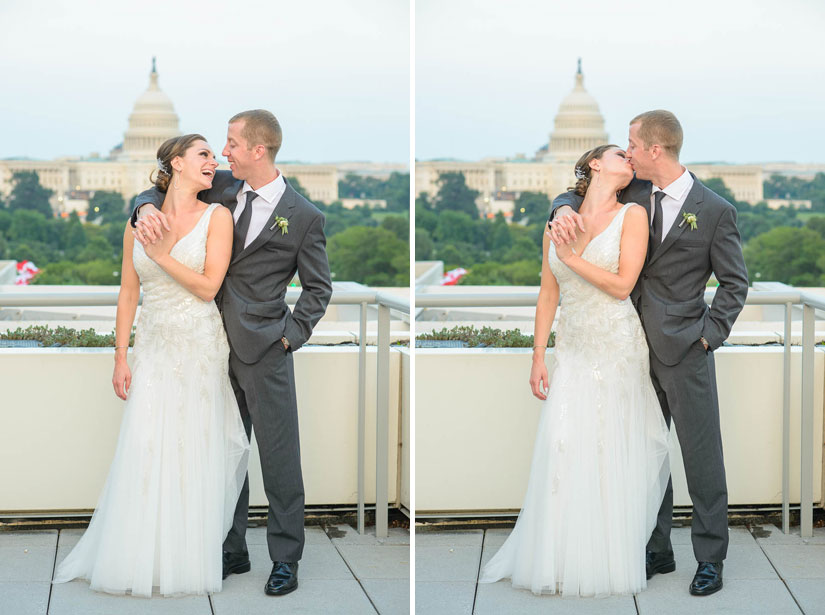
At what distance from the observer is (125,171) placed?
71375mm

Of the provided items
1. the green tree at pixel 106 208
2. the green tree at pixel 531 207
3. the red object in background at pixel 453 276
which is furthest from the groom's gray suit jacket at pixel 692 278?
the green tree at pixel 106 208

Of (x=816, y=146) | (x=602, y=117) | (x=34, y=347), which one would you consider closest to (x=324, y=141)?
(x=602, y=117)

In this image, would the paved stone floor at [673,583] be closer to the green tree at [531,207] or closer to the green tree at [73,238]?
the green tree at [73,238]

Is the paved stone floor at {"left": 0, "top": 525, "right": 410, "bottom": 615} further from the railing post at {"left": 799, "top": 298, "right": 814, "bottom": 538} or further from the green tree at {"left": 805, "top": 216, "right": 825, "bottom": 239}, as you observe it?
the green tree at {"left": 805, "top": 216, "right": 825, "bottom": 239}

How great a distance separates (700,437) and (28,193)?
7023cm

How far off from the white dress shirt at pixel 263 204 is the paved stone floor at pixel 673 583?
1297 mm

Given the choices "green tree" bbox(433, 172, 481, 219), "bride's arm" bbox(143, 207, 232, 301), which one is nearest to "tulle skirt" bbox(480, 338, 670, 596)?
"bride's arm" bbox(143, 207, 232, 301)

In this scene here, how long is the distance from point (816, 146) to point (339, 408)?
64.2 meters

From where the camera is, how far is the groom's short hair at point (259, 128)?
335cm

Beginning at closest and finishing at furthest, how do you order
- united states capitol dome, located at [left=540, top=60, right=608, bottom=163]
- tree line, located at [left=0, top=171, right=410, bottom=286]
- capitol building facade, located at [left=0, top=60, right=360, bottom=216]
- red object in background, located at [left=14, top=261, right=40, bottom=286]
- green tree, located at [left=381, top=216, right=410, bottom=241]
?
red object in background, located at [left=14, top=261, right=40, bottom=286] → tree line, located at [left=0, top=171, right=410, bottom=286] → green tree, located at [left=381, top=216, right=410, bottom=241] → capitol building facade, located at [left=0, top=60, right=360, bottom=216] → united states capitol dome, located at [left=540, top=60, right=608, bottom=163]

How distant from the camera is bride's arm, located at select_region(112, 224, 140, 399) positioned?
344cm

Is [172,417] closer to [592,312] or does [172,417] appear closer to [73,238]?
[592,312]

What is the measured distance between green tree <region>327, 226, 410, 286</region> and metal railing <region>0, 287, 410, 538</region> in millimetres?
61183

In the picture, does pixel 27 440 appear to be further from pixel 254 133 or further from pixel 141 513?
pixel 254 133
